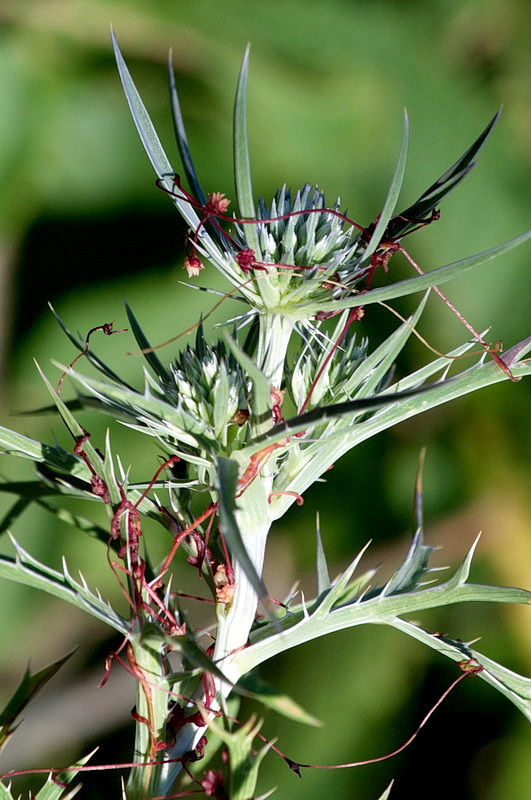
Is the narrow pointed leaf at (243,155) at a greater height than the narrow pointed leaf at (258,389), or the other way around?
the narrow pointed leaf at (243,155)

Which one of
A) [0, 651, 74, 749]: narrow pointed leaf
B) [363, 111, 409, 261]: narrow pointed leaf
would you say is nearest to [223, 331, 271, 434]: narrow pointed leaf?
[363, 111, 409, 261]: narrow pointed leaf

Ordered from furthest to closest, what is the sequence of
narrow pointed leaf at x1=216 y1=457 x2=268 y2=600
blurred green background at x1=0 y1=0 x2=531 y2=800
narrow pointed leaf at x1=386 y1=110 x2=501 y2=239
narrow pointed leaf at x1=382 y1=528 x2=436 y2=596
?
blurred green background at x1=0 y1=0 x2=531 y2=800, narrow pointed leaf at x1=382 y1=528 x2=436 y2=596, narrow pointed leaf at x1=386 y1=110 x2=501 y2=239, narrow pointed leaf at x1=216 y1=457 x2=268 y2=600

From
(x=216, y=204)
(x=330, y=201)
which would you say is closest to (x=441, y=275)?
(x=216, y=204)

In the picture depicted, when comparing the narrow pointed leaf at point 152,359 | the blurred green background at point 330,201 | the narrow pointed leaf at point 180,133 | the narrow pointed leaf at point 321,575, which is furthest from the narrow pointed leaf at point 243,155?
the blurred green background at point 330,201

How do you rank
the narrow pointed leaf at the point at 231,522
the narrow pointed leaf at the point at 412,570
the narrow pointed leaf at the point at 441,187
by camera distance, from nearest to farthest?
the narrow pointed leaf at the point at 231,522 → the narrow pointed leaf at the point at 441,187 → the narrow pointed leaf at the point at 412,570

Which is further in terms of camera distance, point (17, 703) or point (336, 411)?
point (17, 703)

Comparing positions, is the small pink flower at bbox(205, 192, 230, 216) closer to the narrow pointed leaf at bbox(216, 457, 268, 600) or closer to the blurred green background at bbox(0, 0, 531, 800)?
the narrow pointed leaf at bbox(216, 457, 268, 600)

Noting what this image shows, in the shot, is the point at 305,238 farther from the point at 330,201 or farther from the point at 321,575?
the point at 330,201

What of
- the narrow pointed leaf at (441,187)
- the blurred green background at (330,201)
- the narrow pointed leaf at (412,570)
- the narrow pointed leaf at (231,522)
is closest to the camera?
the narrow pointed leaf at (231,522)

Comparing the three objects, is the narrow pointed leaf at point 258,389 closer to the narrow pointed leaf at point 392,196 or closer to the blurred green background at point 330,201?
the narrow pointed leaf at point 392,196
